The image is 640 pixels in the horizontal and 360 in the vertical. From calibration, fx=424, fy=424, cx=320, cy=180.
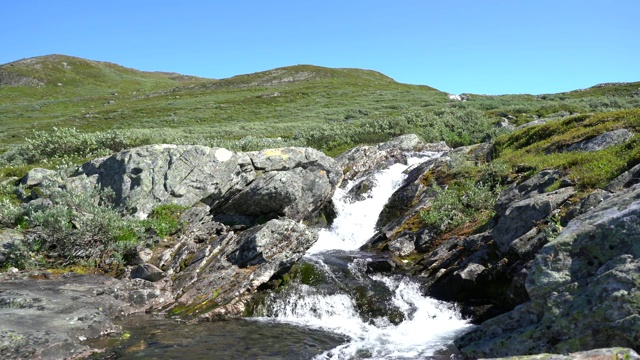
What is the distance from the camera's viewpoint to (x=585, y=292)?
285 inches

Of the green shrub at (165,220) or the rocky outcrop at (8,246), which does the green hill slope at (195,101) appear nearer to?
the green shrub at (165,220)

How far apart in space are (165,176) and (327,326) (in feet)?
38.4

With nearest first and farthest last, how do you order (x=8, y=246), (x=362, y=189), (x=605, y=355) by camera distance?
1. (x=605, y=355)
2. (x=8, y=246)
3. (x=362, y=189)

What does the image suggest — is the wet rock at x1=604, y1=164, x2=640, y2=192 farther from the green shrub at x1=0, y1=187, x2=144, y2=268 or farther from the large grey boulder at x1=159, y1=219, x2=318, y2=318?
the green shrub at x1=0, y1=187, x2=144, y2=268

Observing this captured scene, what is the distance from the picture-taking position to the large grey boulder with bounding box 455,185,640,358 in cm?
665

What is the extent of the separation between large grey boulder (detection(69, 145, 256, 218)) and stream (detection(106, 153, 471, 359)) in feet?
20.5

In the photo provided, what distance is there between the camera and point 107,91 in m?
123

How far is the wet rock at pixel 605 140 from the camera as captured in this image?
19.0 meters

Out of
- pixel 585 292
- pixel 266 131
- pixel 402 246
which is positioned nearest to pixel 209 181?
pixel 402 246

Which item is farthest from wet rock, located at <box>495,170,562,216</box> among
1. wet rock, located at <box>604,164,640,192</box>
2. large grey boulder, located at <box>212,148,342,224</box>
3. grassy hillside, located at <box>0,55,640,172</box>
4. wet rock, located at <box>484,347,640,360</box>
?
grassy hillside, located at <box>0,55,640,172</box>

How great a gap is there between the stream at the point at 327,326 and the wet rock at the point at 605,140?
11.1 m

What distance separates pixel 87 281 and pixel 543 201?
16341 millimetres

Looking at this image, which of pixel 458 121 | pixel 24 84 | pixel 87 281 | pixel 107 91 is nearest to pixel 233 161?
pixel 87 281

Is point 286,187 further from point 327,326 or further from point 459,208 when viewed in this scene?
point 327,326
